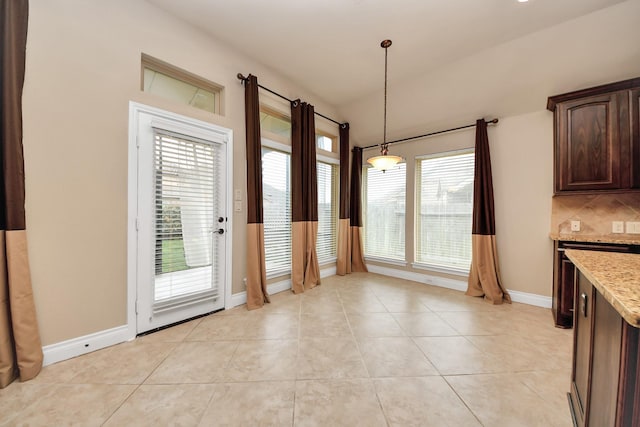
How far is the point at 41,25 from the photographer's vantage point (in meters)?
1.75

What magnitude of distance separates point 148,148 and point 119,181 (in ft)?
1.33

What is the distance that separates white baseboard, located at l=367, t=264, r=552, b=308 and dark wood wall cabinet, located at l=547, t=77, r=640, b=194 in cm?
137

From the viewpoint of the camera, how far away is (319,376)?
1666 millimetres

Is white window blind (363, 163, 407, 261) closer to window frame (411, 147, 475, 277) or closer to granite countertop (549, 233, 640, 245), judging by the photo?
window frame (411, 147, 475, 277)

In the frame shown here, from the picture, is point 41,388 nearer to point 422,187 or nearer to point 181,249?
point 181,249

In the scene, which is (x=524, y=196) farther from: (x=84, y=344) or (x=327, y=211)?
(x=84, y=344)

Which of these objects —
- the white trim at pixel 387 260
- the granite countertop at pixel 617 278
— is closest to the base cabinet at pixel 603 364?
the granite countertop at pixel 617 278

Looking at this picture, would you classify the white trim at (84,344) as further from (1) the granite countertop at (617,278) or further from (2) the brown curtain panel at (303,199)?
(1) the granite countertop at (617,278)

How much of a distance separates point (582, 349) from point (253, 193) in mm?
2972

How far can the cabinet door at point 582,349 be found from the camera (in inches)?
42.4

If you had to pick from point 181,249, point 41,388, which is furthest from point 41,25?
point 41,388

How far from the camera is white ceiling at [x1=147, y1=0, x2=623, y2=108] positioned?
2361 millimetres

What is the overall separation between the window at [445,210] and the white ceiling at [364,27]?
1.46 metres

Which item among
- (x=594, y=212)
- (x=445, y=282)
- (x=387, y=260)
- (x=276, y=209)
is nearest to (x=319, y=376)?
(x=276, y=209)
